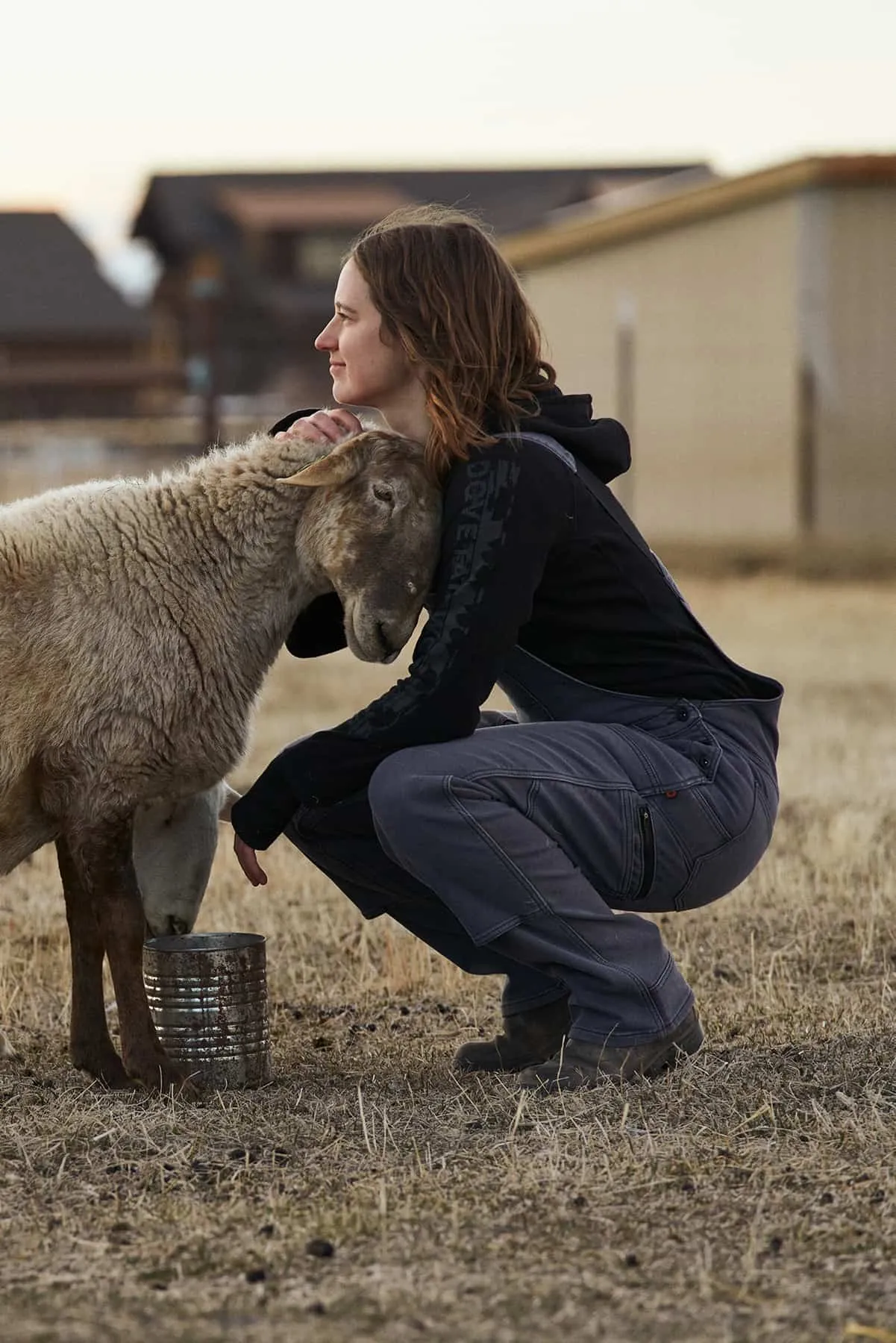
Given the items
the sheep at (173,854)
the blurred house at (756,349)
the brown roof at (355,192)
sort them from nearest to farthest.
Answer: the sheep at (173,854) < the blurred house at (756,349) < the brown roof at (355,192)

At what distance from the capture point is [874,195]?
18.9 metres

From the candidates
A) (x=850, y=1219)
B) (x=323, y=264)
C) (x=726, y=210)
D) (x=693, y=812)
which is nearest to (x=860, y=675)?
(x=693, y=812)

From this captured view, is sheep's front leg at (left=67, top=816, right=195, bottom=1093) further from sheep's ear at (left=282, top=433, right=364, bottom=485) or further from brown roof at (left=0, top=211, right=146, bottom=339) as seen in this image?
brown roof at (left=0, top=211, right=146, bottom=339)

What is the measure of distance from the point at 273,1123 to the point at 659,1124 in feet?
2.52

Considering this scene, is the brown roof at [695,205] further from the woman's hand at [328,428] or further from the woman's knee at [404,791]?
the woman's knee at [404,791]

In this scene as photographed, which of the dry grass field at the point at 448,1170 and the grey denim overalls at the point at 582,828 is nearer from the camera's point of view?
the dry grass field at the point at 448,1170

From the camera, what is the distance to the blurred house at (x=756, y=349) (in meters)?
19.0

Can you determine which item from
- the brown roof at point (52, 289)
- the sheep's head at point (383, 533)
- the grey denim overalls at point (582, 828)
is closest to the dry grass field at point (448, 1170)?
the grey denim overalls at point (582, 828)

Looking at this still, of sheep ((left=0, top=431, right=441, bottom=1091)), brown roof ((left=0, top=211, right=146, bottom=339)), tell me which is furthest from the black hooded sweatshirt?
brown roof ((left=0, top=211, right=146, bottom=339))

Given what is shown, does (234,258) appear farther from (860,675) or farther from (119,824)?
(119,824)

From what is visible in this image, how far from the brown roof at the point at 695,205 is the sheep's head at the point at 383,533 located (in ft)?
50.6

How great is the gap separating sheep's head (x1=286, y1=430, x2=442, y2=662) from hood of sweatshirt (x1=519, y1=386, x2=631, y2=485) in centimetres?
30

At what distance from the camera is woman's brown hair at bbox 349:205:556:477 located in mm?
4152

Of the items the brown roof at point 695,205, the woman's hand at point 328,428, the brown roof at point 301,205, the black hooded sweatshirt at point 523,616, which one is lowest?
the black hooded sweatshirt at point 523,616
